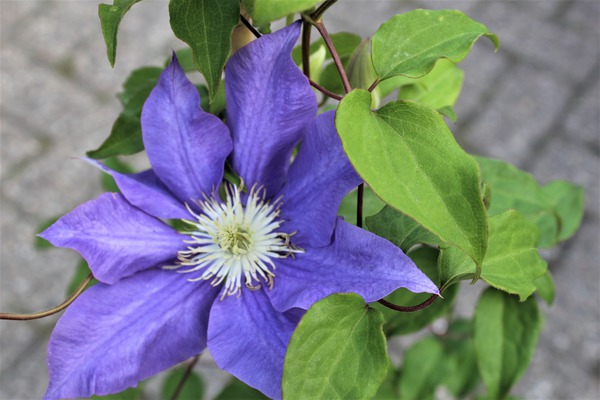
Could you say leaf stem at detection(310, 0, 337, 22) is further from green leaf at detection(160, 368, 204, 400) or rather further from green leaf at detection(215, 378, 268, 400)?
green leaf at detection(160, 368, 204, 400)

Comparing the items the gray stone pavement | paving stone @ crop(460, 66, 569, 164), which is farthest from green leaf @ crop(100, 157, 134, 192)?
paving stone @ crop(460, 66, 569, 164)

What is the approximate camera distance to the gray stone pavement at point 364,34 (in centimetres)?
184

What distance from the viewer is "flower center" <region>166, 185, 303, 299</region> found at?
58cm

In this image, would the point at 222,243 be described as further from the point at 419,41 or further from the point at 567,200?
the point at 567,200

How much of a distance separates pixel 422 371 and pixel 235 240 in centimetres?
52

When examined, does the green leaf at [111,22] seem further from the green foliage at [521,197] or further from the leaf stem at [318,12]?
the green foliage at [521,197]

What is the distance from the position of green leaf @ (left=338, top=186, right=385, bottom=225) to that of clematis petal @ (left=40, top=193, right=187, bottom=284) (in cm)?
16

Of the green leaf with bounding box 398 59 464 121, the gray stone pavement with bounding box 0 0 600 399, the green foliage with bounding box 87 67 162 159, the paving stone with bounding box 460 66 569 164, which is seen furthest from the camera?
the paving stone with bounding box 460 66 569 164

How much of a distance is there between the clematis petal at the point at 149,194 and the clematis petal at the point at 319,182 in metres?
0.10

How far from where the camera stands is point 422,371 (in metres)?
1.03

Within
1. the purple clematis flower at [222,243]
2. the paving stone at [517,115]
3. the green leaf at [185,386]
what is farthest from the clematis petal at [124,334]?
the paving stone at [517,115]

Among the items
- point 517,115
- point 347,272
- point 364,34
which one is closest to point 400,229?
point 347,272

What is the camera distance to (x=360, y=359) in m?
0.45

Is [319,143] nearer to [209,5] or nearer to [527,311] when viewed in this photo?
[209,5]
